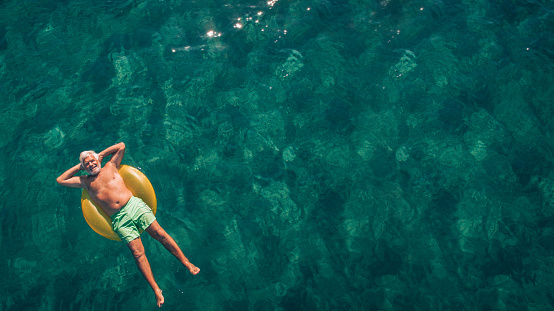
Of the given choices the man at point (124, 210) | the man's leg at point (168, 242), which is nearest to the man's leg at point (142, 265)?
the man at point (124, 210)

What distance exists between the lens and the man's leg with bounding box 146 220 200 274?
529 centimetres

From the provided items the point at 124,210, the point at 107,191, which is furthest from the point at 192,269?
the point at 107,191

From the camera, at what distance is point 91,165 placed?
5211 mm

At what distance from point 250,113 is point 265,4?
2777 millimetres

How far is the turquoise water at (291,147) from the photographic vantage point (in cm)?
553

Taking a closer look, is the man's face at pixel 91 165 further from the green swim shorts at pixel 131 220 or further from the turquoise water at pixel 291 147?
the turquoise water at pixel 291 147

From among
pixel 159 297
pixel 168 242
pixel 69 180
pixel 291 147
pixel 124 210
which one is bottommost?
pixel 159 297

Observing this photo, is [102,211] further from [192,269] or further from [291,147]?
[291,147]

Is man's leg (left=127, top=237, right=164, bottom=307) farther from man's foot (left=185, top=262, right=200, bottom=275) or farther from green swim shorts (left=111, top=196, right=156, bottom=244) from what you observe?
man's foot (left=185, top=262, right=200, bottom=275)

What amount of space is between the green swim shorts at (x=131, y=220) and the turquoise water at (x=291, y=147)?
55cm

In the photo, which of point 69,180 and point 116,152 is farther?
point 116,152

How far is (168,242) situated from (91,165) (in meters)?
1.49

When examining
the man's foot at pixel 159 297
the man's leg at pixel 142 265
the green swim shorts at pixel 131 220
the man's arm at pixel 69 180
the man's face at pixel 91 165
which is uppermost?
the man's face at pixel 91 165

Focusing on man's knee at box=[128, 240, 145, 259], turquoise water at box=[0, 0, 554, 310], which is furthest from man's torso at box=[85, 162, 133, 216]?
turquoise water at box=[0, 0, 554, 310]
